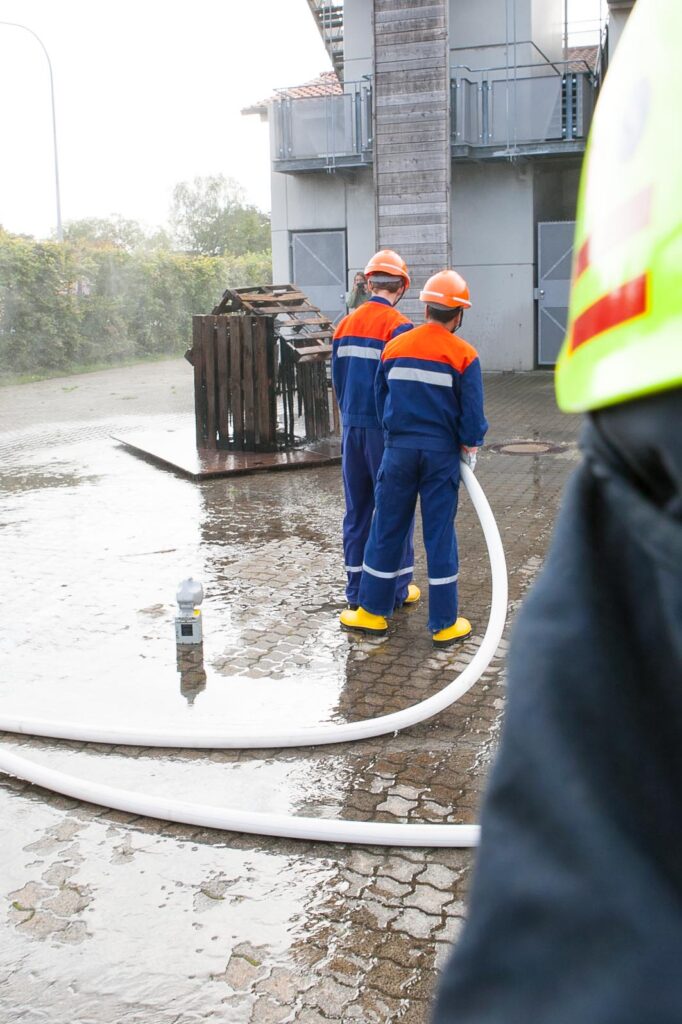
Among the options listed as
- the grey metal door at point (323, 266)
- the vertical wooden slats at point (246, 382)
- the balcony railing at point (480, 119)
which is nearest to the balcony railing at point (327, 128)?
the balcony railing at point (480, 119)

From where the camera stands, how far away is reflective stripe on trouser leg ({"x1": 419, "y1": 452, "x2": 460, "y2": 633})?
5703mm

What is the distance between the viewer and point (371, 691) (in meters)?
5.37

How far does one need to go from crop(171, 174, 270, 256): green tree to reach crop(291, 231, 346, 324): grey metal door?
3145 cm

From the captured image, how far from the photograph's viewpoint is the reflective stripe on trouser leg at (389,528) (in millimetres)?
5742

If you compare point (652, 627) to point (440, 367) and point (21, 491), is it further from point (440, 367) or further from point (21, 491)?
point (21, 491)

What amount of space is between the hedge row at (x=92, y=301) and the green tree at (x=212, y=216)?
17.2m

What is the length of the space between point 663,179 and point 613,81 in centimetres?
18

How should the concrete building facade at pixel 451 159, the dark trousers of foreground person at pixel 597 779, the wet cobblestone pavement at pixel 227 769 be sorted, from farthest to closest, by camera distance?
the concrete building facade at pixel 451 159, the wet cobblestone pavement at pixel 227 769, the dark trousers of foreground person at pixel 597 779

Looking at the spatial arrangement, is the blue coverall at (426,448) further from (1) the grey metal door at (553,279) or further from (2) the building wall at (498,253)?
(2) the building wall at (498,253)

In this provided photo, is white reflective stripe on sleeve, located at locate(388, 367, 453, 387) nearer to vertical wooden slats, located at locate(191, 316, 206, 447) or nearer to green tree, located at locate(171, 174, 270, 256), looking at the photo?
vertical wooden slats, located at locate(191, 316, 206, 447)

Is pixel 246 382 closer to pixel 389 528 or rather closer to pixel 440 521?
pixel 389 528


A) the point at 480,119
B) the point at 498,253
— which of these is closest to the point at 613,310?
the point at 480,119

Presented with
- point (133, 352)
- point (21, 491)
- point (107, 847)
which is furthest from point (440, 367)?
point (133, 352)

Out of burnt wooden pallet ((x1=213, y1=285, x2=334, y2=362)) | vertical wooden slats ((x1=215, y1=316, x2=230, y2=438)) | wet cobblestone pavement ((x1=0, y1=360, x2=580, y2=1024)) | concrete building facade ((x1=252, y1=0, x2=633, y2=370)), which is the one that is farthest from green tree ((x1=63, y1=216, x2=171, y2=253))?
wet cobblestone pavement ((x1=0, y1=360, x2=580, y2=1024))
